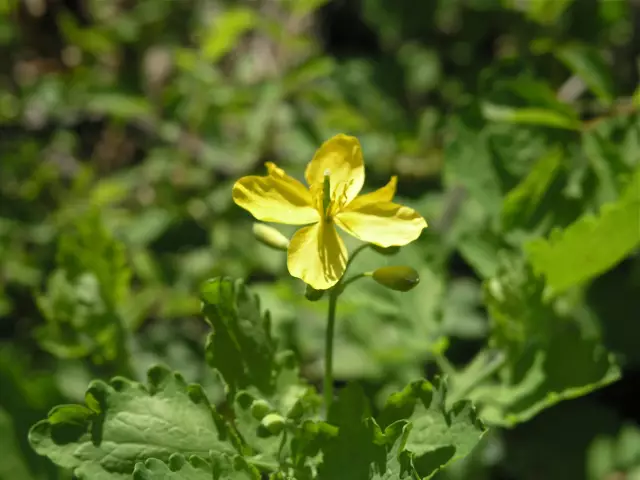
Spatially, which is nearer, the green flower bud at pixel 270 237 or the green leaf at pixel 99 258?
the green flower bud at pixel 270 237

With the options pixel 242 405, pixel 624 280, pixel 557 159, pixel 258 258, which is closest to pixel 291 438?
pixel 242 405

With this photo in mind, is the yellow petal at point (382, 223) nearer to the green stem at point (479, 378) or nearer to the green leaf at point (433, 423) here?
the green leaf at point (433, 423)

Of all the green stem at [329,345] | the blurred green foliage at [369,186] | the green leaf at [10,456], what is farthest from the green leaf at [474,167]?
the green leaf at [10,456]

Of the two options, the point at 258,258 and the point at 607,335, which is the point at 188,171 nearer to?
the point at 258,258

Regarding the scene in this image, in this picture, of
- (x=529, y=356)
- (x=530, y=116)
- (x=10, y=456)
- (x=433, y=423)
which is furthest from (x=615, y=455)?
(x=10, y=456)

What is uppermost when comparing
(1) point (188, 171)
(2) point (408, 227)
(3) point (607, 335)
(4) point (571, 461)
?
(1) point (188, 171)

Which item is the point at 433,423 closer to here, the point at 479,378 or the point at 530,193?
the point at 479,378

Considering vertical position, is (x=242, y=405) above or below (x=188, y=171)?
below
